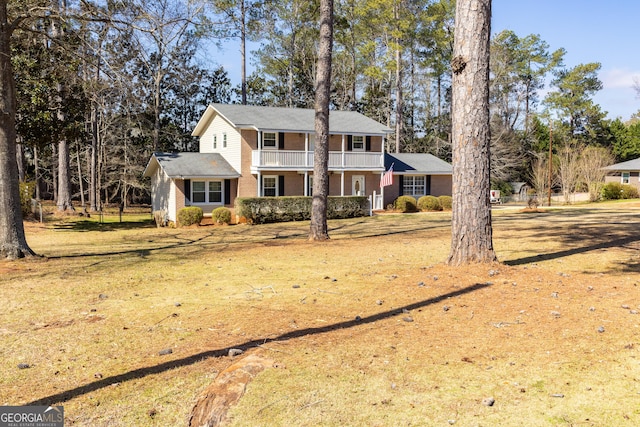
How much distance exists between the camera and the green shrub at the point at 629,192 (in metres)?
41.0

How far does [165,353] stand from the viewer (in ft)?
17.1

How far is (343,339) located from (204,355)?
1.49 metres

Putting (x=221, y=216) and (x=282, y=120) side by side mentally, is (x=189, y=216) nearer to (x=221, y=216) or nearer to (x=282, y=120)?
(x=221, y=216)

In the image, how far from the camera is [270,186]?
29484 millimetres

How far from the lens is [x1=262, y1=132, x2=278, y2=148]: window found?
29.1m

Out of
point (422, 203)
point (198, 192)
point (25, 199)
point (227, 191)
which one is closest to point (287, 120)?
point (227, 191)

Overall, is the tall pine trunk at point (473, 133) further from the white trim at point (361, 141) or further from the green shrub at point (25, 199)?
the white trim at point (361, 141)

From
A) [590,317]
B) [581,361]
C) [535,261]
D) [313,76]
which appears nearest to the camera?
[581,361]

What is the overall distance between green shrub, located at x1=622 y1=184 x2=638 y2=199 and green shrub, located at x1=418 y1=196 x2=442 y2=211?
62.0 feet

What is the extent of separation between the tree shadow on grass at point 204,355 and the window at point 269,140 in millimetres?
23236

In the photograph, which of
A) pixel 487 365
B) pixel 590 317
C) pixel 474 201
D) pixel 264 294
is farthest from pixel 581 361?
pixel 264 294

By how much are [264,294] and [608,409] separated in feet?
16.4

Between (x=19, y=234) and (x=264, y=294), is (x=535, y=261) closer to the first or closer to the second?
(x=264, y=294)

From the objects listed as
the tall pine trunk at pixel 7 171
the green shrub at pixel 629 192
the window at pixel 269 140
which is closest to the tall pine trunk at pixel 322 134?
the tall pine trunk at pixel 7 171
